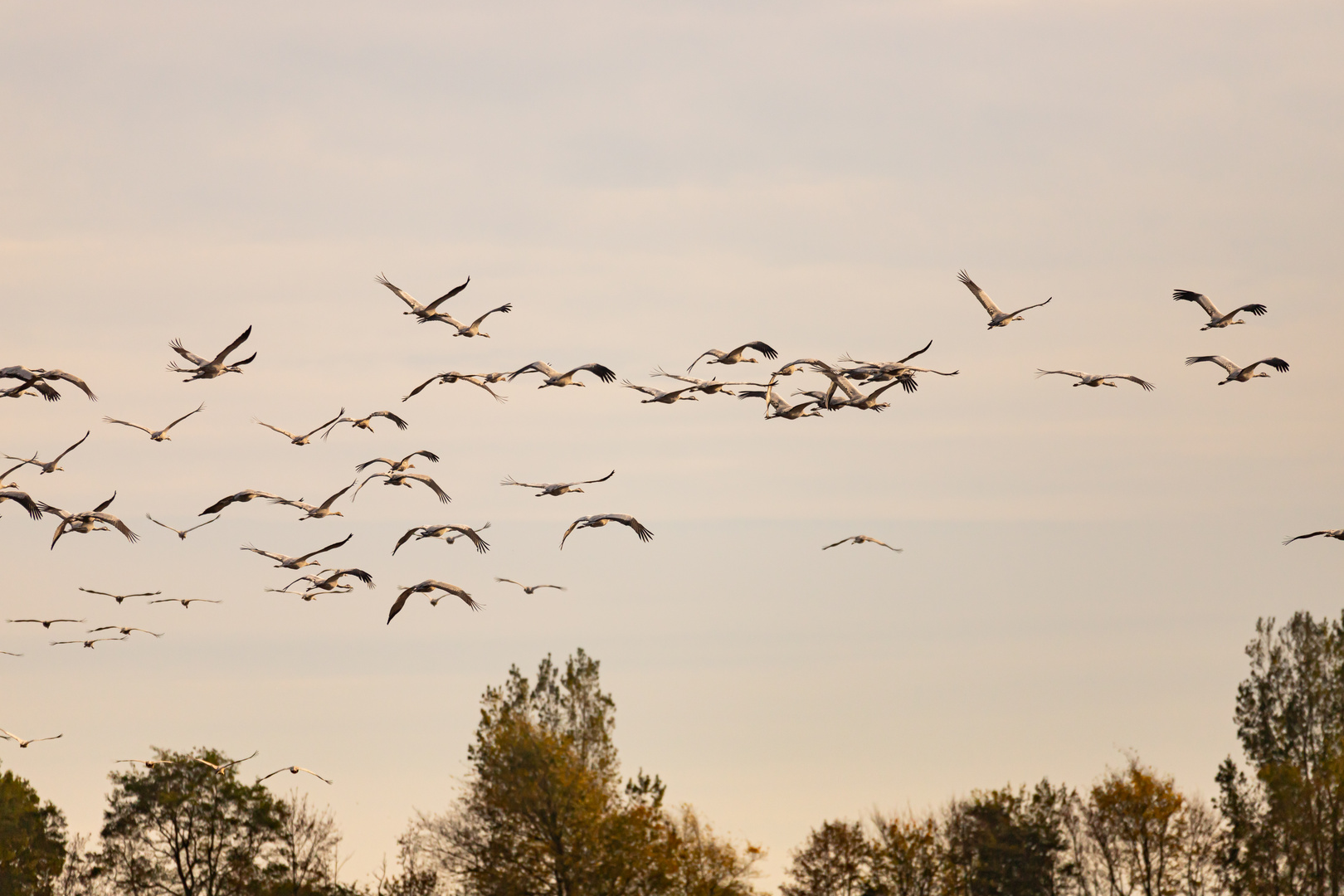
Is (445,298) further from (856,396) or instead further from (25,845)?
(25,845)

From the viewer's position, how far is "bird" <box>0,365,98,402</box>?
52844 millimetres

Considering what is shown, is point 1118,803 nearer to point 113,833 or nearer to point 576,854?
point 576,854

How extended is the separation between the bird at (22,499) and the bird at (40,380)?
110 inches

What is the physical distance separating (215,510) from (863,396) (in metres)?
18.3

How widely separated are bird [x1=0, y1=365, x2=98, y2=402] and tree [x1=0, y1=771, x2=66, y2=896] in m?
40.2

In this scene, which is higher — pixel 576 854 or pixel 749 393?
pixel 749 393

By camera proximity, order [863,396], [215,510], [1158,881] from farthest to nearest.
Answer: [1158,881], [863,396], [215,510]

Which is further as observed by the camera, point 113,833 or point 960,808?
point 960,808

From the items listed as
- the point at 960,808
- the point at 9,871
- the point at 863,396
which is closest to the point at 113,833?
the point at 9,871

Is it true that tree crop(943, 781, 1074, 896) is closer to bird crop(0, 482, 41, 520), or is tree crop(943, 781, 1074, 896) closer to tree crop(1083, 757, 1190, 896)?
tree crop(1083, 757, 1190, 896)

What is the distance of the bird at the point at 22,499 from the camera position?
52.7 meters

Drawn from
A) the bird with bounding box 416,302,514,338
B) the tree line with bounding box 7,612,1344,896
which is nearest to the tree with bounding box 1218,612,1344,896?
the tree line with bounding box 7,612,1344,896

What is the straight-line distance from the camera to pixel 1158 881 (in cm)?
9275

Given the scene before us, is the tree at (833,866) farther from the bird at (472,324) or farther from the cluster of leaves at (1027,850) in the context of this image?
the bird at (472,324)
